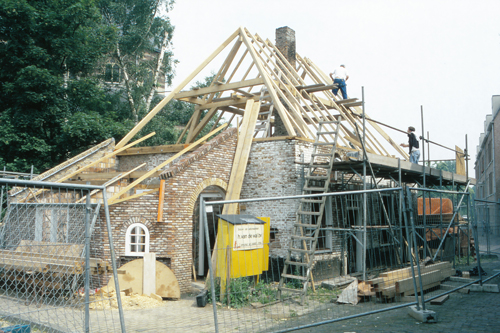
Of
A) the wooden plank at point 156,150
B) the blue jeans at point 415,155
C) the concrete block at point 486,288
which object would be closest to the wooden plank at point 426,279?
the concrete block at point 486,288

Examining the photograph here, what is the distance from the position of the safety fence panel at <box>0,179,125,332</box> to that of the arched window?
582 millimetres

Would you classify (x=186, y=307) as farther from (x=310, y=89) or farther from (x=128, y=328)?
(x=310, y=89)

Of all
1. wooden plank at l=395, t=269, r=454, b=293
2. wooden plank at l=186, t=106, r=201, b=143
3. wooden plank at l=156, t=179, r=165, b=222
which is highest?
wooden plank at l=186, t=106, r=201, b=143

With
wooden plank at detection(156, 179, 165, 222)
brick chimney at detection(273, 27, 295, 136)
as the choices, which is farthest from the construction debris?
brick chimney at detection(273, 27, 295, 136)

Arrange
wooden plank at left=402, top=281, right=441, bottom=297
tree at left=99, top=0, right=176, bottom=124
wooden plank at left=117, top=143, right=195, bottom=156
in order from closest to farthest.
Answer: wooden plank at left=402, top=281, right=441, bottom=297 < wooden plank at left=117, top=143, right=195, bottom=156 < tree at left=99, top=0, right=176, bottom=124

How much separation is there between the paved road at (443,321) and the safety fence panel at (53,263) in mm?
3520

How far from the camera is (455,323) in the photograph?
6785 mm

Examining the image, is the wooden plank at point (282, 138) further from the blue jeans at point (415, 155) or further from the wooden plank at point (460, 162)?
the wooden plank at point (460, 162)

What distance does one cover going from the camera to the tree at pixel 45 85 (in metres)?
19.5

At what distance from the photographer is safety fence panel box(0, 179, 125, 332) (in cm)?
504

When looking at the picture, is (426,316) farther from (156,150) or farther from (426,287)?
(156,150)

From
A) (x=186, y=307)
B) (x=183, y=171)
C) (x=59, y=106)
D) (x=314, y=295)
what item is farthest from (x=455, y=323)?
(x=59, y=106)

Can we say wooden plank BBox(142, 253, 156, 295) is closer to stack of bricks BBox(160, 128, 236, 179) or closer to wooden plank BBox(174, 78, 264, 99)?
stack of bricks BBox(160, 128, 236, 179)

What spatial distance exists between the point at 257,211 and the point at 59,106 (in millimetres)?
13777
